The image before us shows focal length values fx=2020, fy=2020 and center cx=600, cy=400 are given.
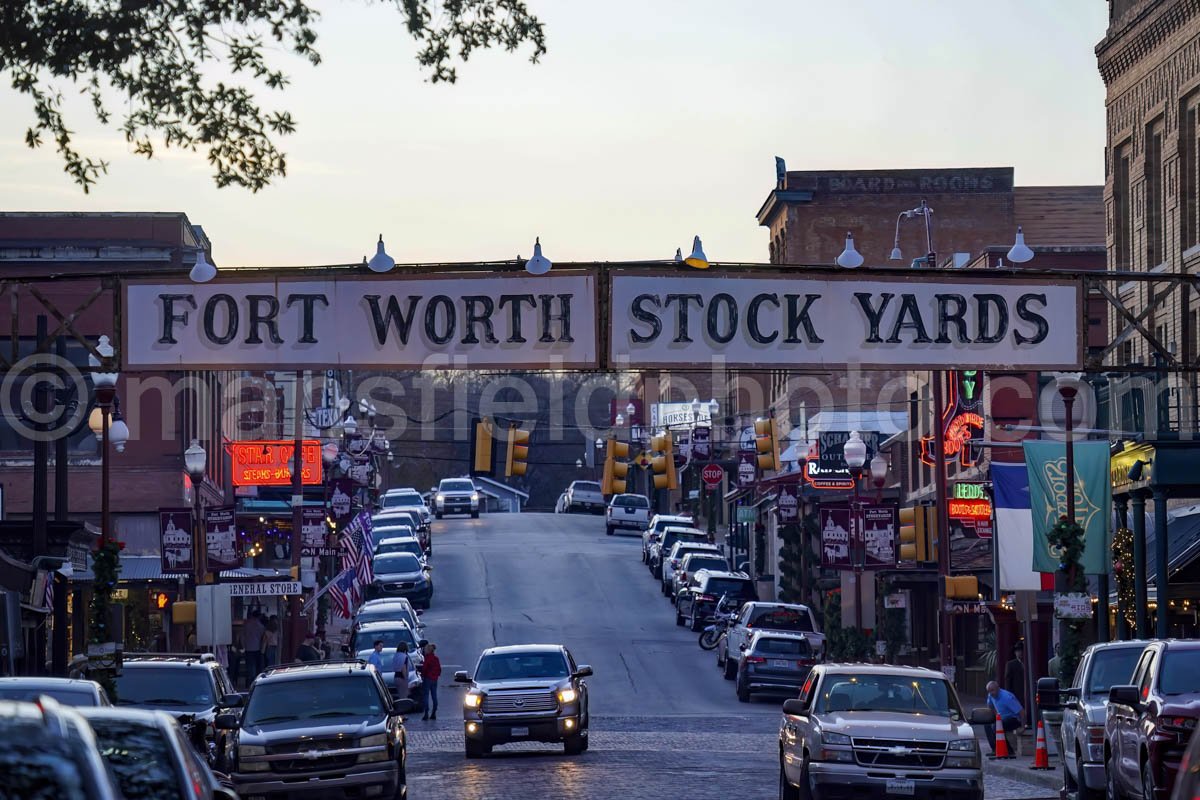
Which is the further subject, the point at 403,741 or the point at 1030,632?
the point at 1030,632

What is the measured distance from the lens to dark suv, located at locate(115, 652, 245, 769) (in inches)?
933

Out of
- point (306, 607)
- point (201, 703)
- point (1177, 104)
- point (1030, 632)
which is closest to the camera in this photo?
point (201, 703)

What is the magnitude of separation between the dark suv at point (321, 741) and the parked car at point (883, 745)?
4338mm

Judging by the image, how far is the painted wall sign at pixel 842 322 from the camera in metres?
21.4

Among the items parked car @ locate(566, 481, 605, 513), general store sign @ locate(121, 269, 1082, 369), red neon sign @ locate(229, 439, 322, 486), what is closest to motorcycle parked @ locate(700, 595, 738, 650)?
red neon sign @ locate(229, 439, 322, 486)

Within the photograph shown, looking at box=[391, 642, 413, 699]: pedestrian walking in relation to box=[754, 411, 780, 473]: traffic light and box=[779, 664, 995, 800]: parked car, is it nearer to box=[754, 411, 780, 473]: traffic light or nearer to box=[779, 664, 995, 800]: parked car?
box=[754, 411, 780, 473]: traffic light

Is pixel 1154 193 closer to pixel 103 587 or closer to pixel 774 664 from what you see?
pixel 774 664

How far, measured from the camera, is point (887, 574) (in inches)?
2160

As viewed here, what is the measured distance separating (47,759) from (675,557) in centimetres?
5940

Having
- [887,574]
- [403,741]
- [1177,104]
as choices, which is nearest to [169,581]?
[887,574]

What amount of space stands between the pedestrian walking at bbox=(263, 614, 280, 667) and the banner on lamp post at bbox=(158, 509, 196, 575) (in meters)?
3.32

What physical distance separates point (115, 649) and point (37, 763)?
2116cm

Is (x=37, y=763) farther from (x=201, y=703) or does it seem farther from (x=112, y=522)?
(x=112, y=522)

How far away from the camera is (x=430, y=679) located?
129 feet
